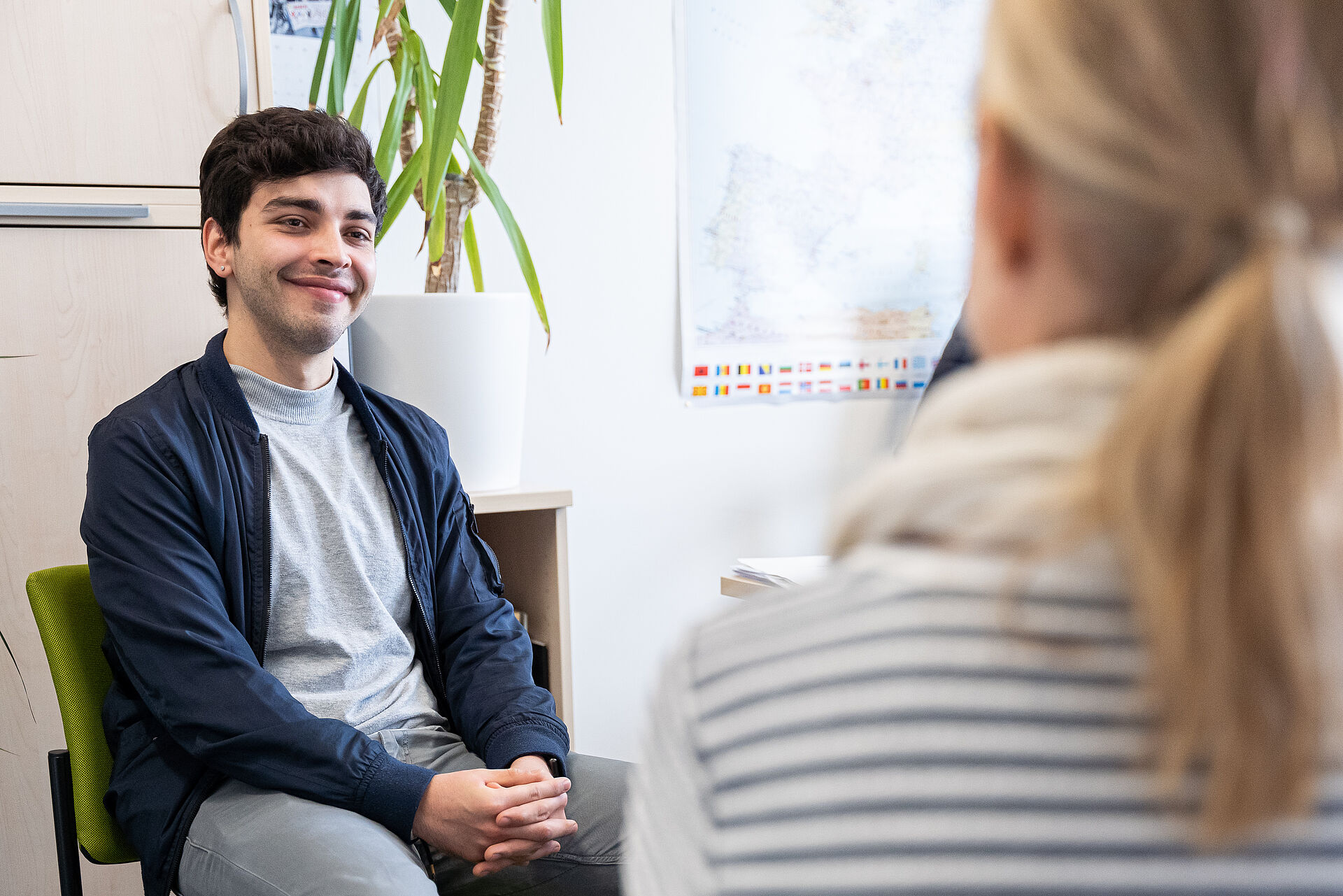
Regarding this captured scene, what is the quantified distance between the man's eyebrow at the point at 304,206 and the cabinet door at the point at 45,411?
0.19m

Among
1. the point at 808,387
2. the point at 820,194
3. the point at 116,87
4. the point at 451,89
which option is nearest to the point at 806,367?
Answer: the point at 808,387

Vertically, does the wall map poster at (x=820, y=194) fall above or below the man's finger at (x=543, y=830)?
above

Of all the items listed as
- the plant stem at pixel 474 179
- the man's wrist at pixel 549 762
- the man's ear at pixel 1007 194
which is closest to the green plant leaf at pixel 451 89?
the plant stem at pixel 474 179

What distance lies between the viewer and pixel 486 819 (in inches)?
48.3

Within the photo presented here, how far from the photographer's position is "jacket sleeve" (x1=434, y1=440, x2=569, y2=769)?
139 centimetres

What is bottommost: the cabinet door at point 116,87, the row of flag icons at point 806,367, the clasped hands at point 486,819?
the clasped hands at point 486,819

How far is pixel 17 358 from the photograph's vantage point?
1.48 meters

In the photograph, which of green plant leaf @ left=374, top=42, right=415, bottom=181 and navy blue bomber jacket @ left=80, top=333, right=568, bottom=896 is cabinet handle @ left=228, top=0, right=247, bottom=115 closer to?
green plant leaf @ left=374, top=42, right=415, bottom=181

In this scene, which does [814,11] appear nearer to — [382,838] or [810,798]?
[382,838]

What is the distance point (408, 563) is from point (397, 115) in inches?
29.9

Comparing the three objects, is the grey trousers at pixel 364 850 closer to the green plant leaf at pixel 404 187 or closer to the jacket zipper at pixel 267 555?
the jacket zipper at pixel 267 555

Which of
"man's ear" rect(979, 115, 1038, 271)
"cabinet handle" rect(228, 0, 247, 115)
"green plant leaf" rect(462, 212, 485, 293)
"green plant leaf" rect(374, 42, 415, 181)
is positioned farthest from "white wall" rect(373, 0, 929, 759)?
"man's ear" rect(979, 115, 1038, 271)

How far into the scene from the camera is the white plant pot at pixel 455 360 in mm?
1725

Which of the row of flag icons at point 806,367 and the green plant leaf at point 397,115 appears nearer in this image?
the green plant leaf at point 397,115
